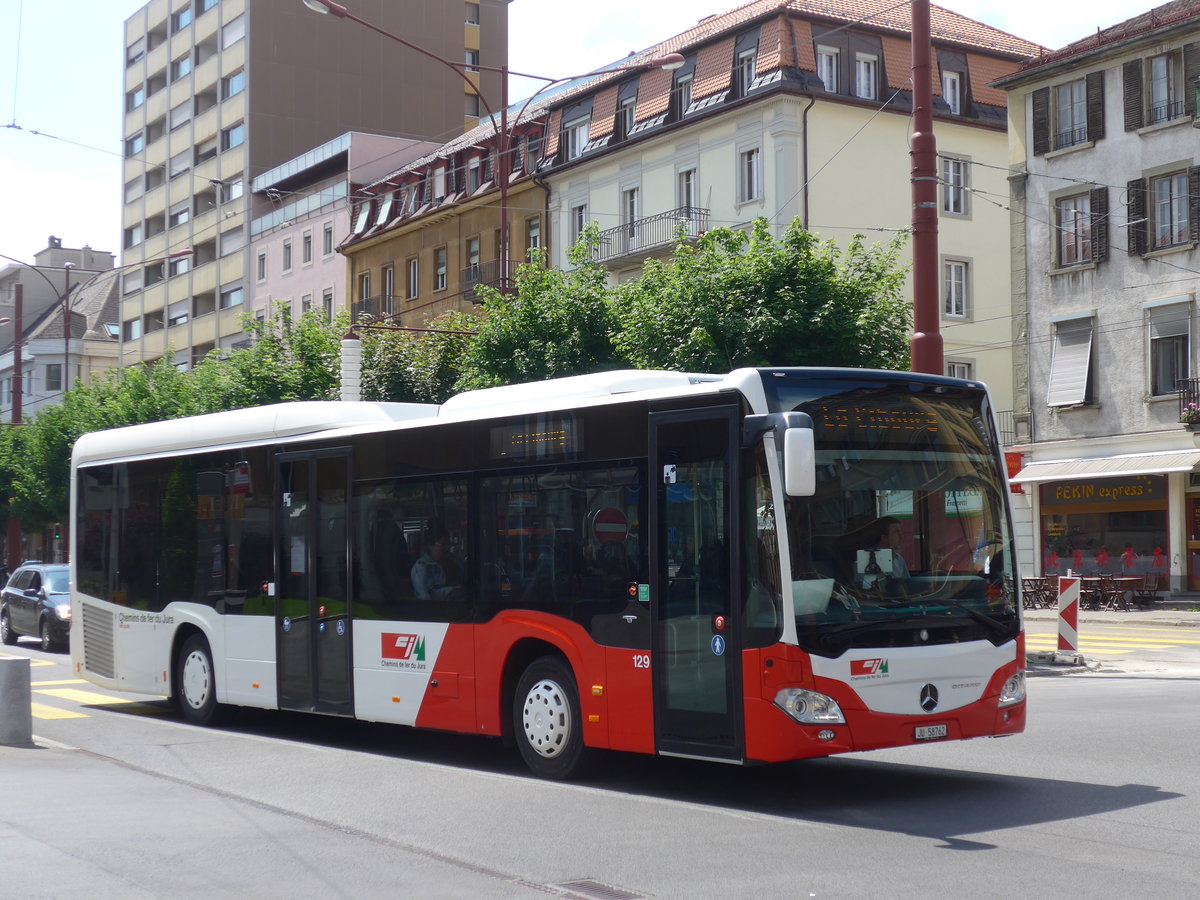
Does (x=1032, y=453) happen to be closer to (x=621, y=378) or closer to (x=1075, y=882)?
(x=621, y=378)

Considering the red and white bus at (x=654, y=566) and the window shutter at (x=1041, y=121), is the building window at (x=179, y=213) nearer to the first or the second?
the window shutter at (x=1041, y=121)

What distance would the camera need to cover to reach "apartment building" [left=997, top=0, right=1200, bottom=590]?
35594 millimetres

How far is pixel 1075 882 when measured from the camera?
23.5 feet

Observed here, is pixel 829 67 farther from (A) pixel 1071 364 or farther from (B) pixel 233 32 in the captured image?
(B) pixel 233 32

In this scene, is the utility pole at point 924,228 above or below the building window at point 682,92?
below

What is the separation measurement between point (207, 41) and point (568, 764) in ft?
217

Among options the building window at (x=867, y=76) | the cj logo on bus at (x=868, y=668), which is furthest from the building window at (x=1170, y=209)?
the cj logo on bus at (x=868, y=668)

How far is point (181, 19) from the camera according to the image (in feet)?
245

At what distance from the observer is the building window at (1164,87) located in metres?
35.7

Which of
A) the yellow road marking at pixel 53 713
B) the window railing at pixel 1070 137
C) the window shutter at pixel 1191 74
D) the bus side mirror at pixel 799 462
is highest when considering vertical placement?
the window shutter at pixel 1191 74

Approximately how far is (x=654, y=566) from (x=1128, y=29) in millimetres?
31365

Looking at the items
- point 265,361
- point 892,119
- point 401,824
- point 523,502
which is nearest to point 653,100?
point 892,119

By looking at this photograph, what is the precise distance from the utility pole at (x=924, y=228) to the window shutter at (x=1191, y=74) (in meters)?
21.1

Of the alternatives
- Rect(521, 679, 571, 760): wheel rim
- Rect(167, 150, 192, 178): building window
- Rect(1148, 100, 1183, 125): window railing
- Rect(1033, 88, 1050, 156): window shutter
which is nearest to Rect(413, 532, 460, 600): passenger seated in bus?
Rect(521, 679, 571, 760): wheel rim
